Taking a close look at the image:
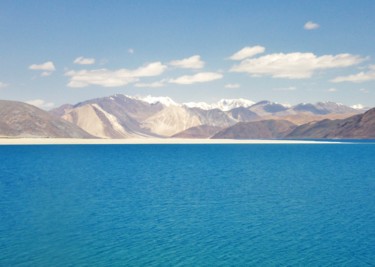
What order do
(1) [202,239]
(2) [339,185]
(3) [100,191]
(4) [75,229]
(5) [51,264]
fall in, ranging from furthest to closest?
(2) [339,185] < (3) [100,191] < (4) [75,229] < (1) [202,239] < (5) [51,264]

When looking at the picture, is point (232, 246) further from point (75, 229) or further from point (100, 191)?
point (100, 191)

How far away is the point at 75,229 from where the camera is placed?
116 ft

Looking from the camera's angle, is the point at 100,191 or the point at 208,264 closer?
the point at 208,264

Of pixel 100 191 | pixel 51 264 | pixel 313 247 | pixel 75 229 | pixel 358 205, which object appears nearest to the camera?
pixel 51 264

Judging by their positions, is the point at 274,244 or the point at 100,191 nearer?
the point at 274,244

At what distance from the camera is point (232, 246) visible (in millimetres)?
30719

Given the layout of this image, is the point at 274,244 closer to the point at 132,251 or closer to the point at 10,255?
the point at 132,251

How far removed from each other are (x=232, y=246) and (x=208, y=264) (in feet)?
15.2

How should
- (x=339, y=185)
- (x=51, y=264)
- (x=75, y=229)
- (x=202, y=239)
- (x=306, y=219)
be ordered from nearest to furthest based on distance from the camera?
1. (x=51, y=264)
2. (x=202, y=239)
3. (x=75, y=229)
4. (x=306, y=219)
5. (x=339, y=185)

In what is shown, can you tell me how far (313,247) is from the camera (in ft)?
101

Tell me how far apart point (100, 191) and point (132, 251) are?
31.4 m

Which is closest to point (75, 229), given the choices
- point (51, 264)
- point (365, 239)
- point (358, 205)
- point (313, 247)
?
point (51, 264)

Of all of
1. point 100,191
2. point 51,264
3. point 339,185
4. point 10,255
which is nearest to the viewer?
point 51,264

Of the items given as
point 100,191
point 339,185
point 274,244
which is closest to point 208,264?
point 274,244
